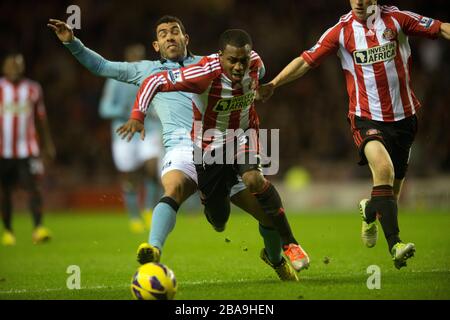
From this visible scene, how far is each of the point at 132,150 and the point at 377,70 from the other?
6709 mm

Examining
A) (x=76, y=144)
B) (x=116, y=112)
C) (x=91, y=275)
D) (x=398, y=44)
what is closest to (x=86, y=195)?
(x=76, y=144)

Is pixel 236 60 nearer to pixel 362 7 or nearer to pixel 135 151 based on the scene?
pixel 362 7

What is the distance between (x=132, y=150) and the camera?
41.8 feet

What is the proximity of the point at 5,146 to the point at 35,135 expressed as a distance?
48 centimetres

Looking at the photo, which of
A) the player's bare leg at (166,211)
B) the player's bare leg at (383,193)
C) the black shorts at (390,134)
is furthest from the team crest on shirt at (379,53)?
the player's bare leg at (166,211)

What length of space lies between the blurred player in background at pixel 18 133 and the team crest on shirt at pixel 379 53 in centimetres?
570

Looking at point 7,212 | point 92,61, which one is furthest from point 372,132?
point 7,212

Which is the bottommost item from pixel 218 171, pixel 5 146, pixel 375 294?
pixel 375 294

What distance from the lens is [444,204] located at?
15891 mm

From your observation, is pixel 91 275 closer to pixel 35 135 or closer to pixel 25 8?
pixel 35 135

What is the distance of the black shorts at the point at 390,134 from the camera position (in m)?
6.56

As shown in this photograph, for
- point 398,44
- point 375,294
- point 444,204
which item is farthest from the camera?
point 444,204

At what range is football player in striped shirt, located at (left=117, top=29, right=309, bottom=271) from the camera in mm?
5781

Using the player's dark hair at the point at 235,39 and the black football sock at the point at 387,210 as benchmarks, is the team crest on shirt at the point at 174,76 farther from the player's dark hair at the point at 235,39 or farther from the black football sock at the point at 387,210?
the black football sock at the point at 387,210
